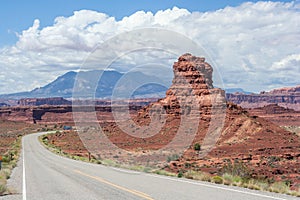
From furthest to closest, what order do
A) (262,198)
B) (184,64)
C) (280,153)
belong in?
(184,64) → (280,153) → (262,198)

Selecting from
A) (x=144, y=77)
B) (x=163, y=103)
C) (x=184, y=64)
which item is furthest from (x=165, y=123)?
(x=144, y=77)

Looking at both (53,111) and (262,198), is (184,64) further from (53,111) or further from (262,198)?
(53,111)

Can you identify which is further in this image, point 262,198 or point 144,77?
point 144,77

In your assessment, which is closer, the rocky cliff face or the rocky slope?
the rocky cliff face

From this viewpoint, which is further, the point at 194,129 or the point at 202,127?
the point at 194,129

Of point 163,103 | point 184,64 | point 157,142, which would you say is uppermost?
point 184,64

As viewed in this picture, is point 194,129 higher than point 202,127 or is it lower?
lower

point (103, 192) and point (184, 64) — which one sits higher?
point (184, 64)

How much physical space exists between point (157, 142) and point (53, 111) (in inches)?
4069

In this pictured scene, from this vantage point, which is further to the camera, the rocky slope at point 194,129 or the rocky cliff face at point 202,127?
the rocky slope at point 194,129

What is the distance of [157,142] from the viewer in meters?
65.9

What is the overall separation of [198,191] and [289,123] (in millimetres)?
115862

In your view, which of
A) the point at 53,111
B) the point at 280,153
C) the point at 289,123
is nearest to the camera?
the point at 280,153

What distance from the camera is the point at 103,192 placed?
1372 centimetres
